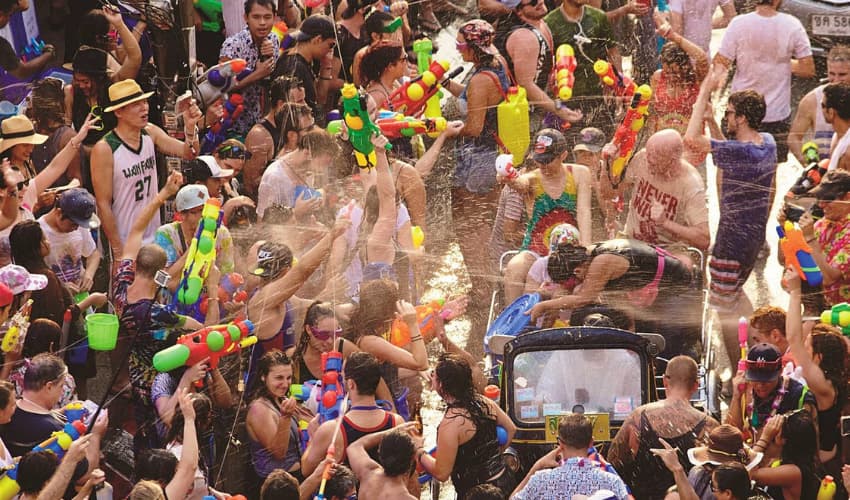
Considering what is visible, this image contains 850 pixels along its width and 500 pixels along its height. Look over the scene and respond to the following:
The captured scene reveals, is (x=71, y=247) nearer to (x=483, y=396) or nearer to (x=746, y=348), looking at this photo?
(x=483, y=396)

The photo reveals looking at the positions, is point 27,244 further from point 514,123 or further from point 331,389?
point 514,123

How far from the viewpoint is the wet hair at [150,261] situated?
7.65 meters

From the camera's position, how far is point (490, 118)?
33.7ft

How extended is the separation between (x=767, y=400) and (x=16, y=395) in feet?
12.2

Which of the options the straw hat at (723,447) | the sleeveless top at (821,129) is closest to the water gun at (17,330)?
the straw hat at (723,447)

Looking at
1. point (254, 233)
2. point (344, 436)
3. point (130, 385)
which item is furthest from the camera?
point (254, 233)

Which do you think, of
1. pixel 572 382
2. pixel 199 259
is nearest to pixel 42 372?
pixel 199 259

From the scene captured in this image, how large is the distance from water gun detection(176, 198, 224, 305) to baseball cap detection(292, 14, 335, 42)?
296 cm

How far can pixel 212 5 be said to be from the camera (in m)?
11.1

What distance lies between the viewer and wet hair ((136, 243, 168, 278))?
7.65m

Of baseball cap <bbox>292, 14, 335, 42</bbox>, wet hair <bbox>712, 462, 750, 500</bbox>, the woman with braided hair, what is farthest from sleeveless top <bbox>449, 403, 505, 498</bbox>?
baseball cap <bbox>292, 14, 335, 42</bbox>

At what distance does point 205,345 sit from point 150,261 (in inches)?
28.5

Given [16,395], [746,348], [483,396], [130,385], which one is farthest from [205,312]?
[746,348]

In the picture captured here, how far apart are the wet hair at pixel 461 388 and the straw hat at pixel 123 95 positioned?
2984 mm
